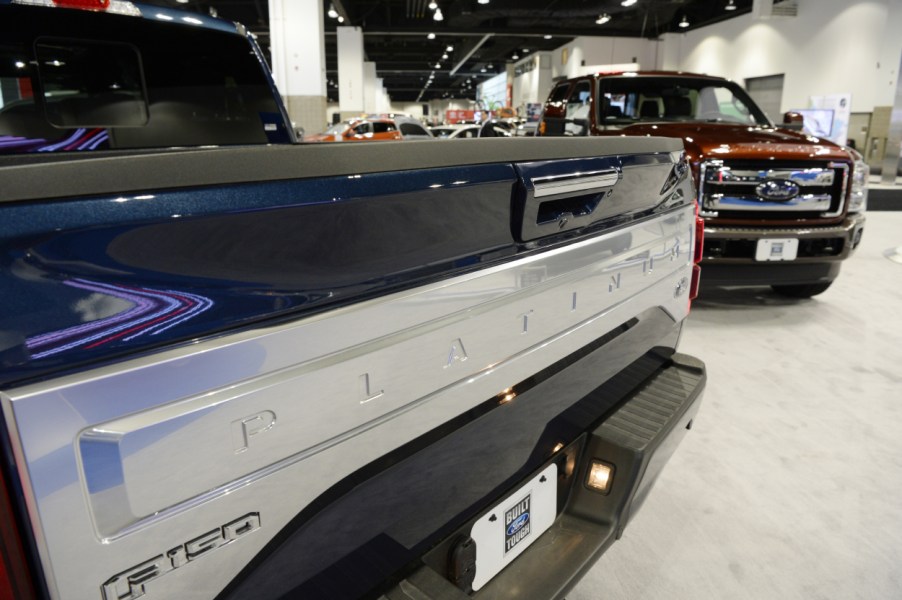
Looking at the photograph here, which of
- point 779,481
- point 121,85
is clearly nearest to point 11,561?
point 121,85

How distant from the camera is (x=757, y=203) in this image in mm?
4211

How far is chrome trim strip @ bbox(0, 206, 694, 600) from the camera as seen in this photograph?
0.54 m

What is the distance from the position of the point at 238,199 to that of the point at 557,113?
5.06m

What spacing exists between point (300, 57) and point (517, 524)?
1321cm

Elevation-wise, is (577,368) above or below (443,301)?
below

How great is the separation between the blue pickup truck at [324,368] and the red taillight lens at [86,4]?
1472mm

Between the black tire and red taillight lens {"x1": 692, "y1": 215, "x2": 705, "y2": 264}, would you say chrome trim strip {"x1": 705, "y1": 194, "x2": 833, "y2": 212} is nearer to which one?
the black tire

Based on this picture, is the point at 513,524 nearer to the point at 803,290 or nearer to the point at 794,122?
the point at 803,290

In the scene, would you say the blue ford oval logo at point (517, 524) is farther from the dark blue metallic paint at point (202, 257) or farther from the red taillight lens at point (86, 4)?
the red taillight lens at point (86, 4)

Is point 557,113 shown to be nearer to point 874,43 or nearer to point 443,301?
point 443,301

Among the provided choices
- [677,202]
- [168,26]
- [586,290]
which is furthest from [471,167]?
[168,26]

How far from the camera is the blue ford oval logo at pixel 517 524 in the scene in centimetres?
114

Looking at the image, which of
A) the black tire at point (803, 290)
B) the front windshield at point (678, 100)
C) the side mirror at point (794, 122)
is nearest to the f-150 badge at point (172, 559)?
the front windshield at point (678, 100)

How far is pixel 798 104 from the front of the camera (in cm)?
1576
